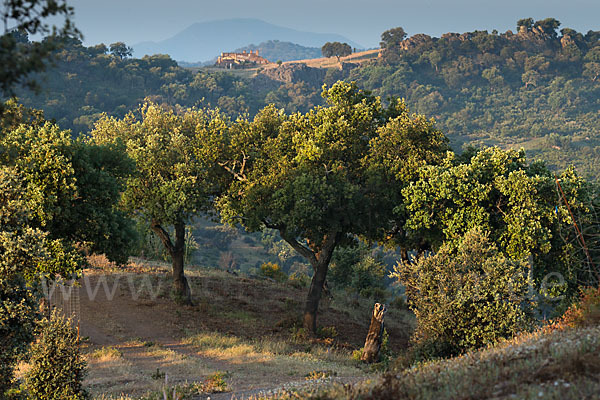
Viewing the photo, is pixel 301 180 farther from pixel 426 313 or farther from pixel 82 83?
pixel 82 83

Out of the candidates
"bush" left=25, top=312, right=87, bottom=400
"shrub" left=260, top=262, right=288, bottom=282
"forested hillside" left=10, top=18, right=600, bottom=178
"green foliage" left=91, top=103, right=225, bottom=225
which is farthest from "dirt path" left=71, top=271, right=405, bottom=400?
"forested hillside" left=10, top=18, right=600, bottom=178

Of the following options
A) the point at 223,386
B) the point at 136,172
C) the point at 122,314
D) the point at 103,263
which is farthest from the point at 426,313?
the point at 103,263

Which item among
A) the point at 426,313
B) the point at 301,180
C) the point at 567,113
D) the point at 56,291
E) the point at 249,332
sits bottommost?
the point at 249,332

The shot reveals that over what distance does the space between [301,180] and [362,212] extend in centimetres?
353

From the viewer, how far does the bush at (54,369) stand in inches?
480

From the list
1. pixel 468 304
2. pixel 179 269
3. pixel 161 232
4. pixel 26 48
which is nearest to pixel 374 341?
pixel 468 304

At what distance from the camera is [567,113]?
181 m

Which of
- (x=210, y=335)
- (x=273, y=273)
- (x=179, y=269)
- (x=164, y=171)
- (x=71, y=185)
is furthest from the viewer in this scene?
(x=273, y=273)

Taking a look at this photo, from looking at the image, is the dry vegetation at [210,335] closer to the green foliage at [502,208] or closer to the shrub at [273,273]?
the shrub at [273,273]

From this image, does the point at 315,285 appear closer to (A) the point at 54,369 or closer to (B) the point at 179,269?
(B) the point at 179,269

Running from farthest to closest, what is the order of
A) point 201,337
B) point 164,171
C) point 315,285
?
point 315,285, point 164,171, point 201,337

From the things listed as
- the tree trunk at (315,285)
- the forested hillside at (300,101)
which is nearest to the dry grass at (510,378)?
the tree trunk at (315,285)

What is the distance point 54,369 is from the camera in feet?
40.2

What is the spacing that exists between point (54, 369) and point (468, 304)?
11747 millimetres
